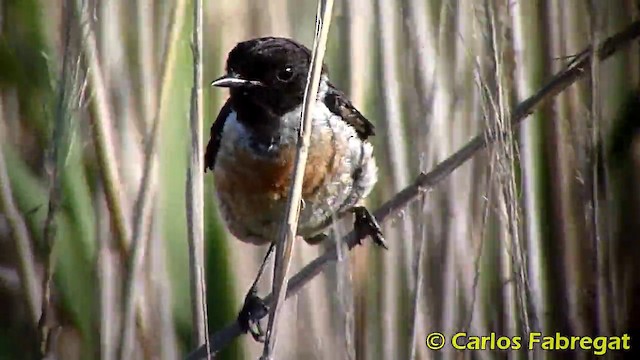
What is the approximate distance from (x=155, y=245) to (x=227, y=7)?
30cm

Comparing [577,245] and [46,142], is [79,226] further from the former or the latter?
[577,245]

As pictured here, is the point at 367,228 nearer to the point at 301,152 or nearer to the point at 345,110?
the point at 345,110

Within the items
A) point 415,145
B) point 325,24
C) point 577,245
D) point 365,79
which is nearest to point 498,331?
point 577,245

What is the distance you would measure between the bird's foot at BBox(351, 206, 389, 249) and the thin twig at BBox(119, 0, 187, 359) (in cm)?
27

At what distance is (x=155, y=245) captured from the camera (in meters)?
0.89

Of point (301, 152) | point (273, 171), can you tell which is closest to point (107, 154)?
point (273, 171)

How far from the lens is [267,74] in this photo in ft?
3.03

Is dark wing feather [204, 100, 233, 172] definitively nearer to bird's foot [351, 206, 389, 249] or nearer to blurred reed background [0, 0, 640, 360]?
blurred reed background [0, 0, 640, 360]

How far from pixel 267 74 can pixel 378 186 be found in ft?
0.69

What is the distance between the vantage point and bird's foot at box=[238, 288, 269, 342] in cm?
92

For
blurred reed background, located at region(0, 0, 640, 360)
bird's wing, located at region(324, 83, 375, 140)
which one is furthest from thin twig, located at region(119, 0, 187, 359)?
bird's wing, located at region(324, 83, 375, 140)

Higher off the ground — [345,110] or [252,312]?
[345,110]

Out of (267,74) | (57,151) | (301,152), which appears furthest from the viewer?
(267,74)

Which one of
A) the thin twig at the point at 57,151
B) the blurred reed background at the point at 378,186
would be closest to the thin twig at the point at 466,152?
the blurred reed background at the point at 378,186
